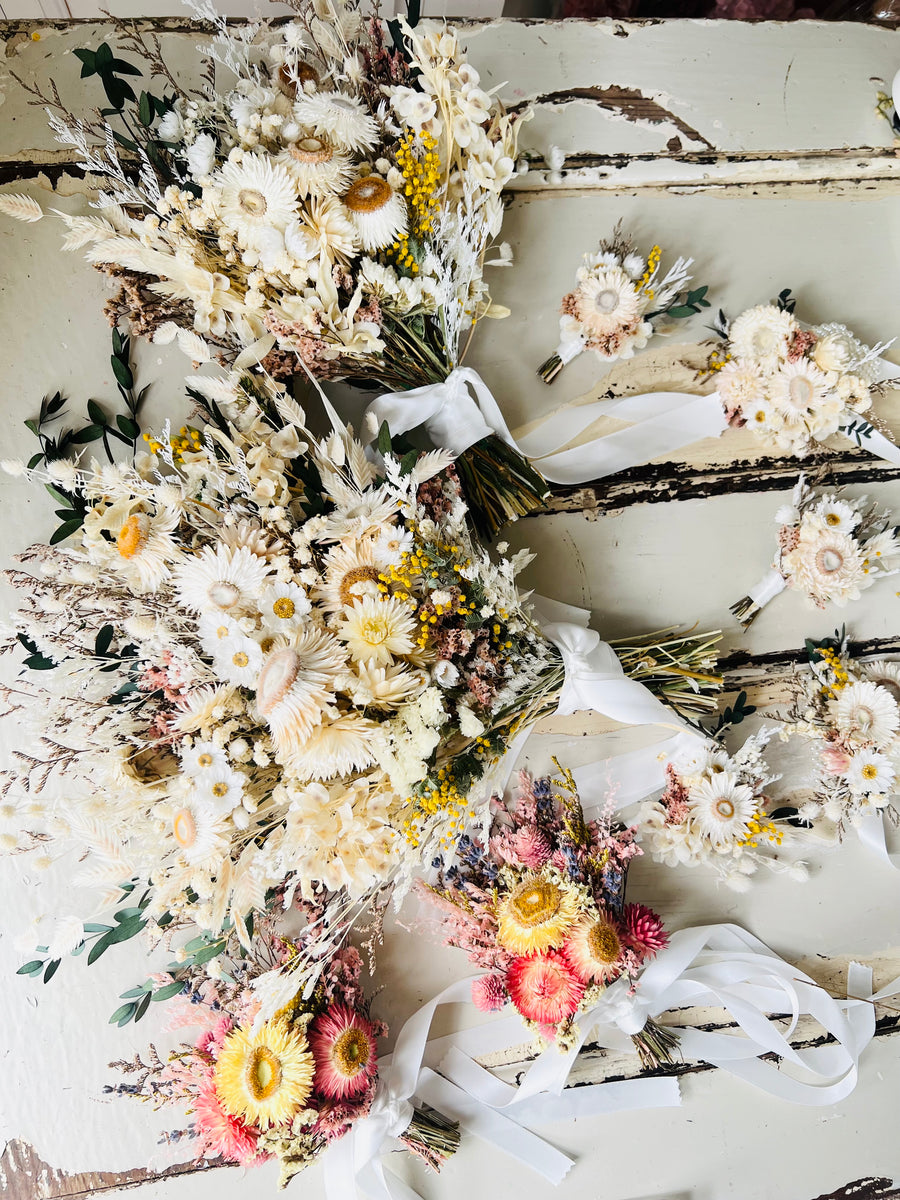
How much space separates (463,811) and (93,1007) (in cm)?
83

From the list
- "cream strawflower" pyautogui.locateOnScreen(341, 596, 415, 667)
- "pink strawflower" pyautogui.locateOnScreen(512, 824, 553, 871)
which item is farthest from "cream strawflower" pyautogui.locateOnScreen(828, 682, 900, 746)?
"cream strawflower" pyautogui.locateOnScreen(341, 596, 415, 667)

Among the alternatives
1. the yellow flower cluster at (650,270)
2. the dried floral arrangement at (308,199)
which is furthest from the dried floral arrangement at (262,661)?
the yellow flower cluster at (650,270)

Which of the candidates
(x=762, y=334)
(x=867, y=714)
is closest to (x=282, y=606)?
(x=762, y=334)

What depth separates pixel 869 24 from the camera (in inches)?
58.1

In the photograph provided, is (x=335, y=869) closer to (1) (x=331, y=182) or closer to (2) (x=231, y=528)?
(2) (x=231, y=528)

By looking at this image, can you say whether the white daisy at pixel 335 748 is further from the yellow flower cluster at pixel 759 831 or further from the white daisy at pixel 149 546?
the yellow flower cluster at pixel 759 831

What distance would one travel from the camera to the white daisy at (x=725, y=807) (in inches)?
56.1

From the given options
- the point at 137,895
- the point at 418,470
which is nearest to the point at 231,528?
the point at 418,470

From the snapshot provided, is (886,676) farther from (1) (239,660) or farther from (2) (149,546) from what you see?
(2) (149,546)

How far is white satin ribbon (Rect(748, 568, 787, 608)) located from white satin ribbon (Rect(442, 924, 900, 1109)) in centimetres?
65

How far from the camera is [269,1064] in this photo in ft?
4.24

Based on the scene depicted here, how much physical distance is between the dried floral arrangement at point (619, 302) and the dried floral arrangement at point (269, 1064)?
1.12 metres

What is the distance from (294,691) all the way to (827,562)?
0.99 meters

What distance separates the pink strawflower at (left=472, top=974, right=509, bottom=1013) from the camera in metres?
1.41
